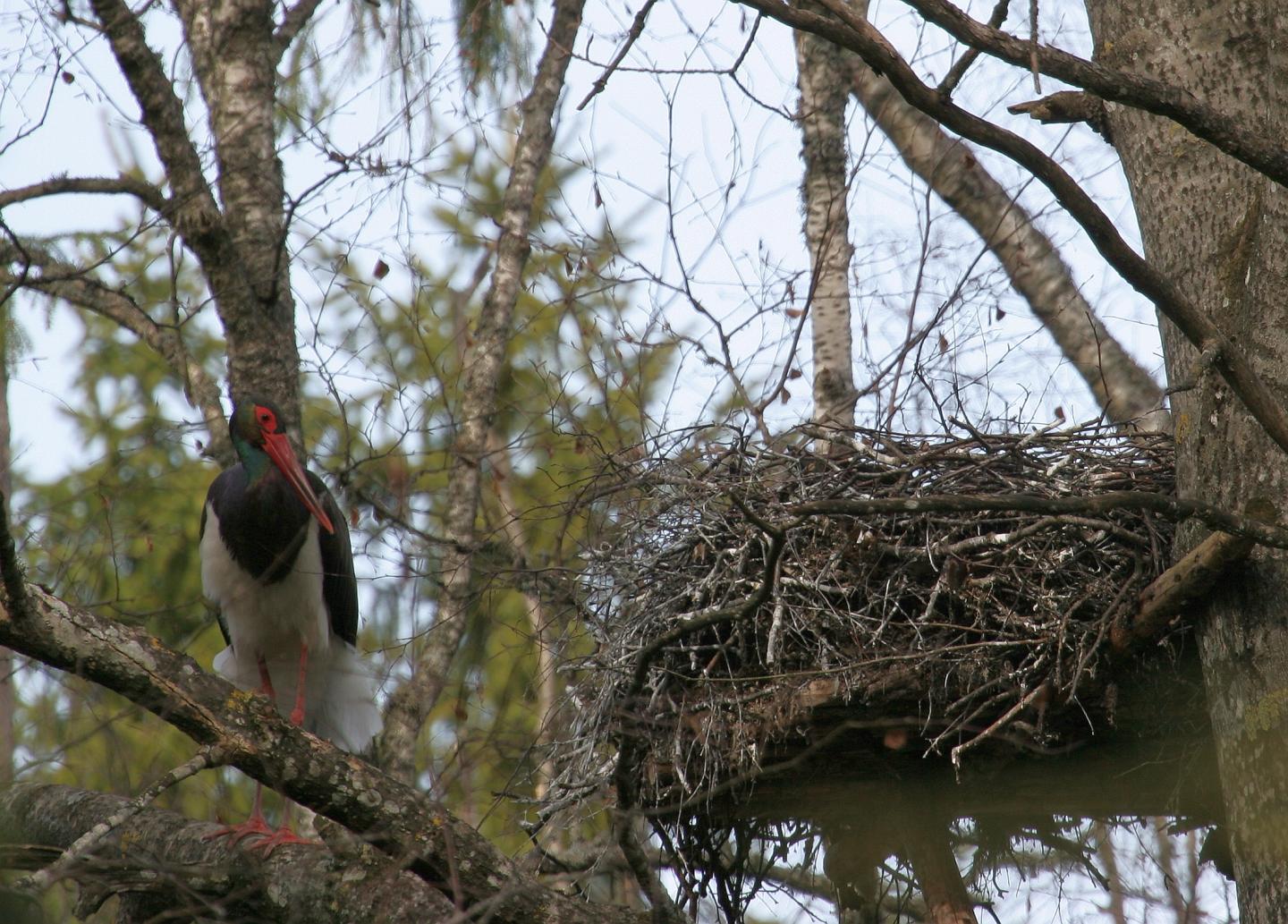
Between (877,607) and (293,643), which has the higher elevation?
(293,643)

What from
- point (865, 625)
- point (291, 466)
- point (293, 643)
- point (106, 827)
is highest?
point (291, 466)

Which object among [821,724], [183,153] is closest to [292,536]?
[183,153]

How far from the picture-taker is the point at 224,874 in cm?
291

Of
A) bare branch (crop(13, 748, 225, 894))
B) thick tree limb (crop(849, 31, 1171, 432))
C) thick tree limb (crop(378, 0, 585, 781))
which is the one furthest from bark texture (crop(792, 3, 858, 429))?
bare branch (crop(13, 748, 225, 894))

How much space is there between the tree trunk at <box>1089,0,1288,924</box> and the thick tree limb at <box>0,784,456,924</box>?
5.36 feet

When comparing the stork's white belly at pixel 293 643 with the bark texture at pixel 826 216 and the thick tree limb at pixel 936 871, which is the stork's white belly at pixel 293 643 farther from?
the thick tree limb at pixel 936 871

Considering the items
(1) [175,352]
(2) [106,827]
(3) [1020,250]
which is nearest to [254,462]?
(1) [175,352]

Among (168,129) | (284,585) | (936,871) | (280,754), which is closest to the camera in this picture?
(280,754)

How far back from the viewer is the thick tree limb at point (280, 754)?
100 inches

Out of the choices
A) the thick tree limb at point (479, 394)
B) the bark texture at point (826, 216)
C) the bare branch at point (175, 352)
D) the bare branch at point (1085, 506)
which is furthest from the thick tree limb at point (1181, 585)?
the bare branch at point (175, 352)

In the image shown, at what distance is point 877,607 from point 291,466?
96.7 inches

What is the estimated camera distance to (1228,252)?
9.73ft

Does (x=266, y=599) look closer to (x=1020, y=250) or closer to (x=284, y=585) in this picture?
(x=284, y=585)

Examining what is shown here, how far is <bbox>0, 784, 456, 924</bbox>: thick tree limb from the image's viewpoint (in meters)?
2.85
